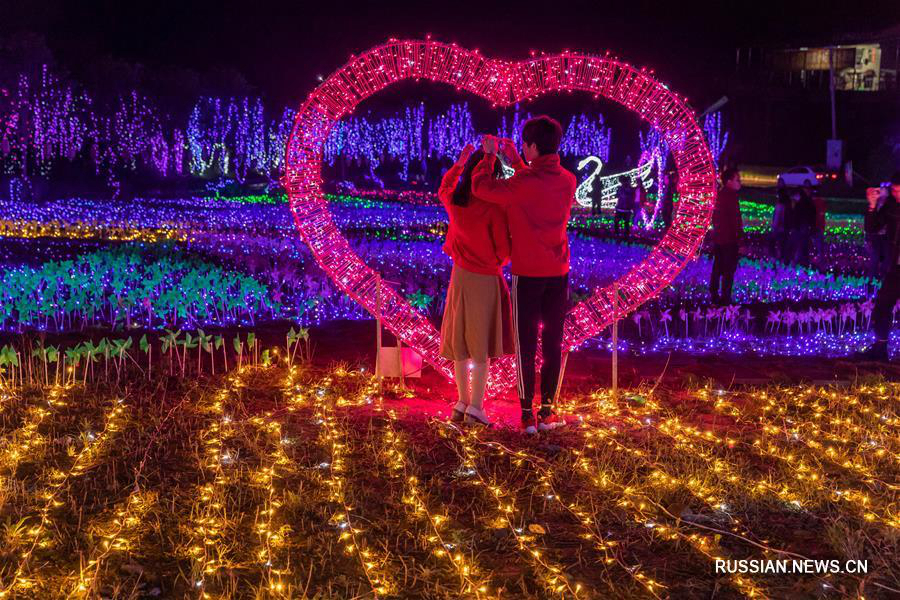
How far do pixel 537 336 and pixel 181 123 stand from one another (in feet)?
120

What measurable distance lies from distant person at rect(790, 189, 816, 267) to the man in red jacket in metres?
10.3

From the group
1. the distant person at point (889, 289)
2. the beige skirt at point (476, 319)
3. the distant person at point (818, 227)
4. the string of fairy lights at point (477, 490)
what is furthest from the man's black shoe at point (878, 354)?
the distant person at point (818, 227)

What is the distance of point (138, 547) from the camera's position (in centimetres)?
437

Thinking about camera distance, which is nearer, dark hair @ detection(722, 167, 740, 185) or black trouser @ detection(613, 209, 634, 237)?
dark hair @ detection(722, 167, 740, 185)

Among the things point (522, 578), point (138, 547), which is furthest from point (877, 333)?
point (138, 547)

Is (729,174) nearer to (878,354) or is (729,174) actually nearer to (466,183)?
(878,354)

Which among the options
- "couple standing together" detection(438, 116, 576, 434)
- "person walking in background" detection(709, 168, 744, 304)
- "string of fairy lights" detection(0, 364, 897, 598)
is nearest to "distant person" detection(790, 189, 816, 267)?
"person walking in background" detection(709, 168, 744, 304)

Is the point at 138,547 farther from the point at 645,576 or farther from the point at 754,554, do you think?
the point at 754,554

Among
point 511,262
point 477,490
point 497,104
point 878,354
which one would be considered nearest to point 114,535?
point 477,490

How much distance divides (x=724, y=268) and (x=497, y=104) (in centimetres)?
567

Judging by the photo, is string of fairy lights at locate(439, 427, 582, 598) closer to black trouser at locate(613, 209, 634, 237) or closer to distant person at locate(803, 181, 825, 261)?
distant person at locate(803, 181, 825, 261)

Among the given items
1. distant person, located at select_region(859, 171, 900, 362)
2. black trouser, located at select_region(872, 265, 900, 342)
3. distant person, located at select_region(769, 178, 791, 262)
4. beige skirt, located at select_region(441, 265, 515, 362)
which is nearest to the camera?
beige skirt, located at select_region(441, 265, 515, 362)

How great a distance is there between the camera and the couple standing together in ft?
19.1

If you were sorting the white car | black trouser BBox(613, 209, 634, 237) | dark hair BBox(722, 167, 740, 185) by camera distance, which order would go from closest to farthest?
dark hair BBox(722, 167, 740, 185) < black trouser BBox(613, 209, 634, 237) < the white car
